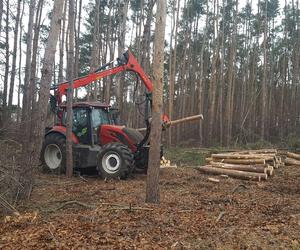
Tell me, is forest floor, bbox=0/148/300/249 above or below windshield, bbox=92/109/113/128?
below

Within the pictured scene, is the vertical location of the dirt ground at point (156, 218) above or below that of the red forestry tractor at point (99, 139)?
below

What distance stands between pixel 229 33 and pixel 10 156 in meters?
32.1

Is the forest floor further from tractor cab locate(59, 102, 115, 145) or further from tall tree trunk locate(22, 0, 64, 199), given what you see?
tractor cab locate(59, 102, 115, 145)

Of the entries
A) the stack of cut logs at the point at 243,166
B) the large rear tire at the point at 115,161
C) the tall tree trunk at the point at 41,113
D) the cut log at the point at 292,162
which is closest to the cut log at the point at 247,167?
the stack of cut logs at the point at 243,166

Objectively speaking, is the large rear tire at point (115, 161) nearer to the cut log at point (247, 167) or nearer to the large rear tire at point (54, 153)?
the large rear tire at point (54, 153)

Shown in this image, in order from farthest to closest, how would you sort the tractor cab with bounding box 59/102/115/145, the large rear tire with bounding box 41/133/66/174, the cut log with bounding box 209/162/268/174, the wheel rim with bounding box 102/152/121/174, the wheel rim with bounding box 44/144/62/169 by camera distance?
the wheel rim with bounding box 44/144/62/169 < the cut log with bounding box 209/162/268/174 < the large rear tire with bounding box 41/133/66/174 < the tractor cab with bounding box 59/102/115/145 < the wheel rim with bounding box 102/152/121/174

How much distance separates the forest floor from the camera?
5.29 metres

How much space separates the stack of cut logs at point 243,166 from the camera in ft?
39.9

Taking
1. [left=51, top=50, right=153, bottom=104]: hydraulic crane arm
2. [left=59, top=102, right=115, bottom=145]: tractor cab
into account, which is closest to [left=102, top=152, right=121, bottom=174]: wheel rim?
[left=59, top=102, right=115, bottom=145]: tractor cab

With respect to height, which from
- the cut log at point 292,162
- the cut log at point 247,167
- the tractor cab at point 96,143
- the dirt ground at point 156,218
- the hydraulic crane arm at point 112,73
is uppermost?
the hydraulic crane arm at point 112,73

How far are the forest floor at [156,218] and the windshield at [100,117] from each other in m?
2.11

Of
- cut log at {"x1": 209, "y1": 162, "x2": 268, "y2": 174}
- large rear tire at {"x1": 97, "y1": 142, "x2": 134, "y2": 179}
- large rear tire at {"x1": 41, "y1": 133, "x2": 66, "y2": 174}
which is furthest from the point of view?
cut log at {"x1": 209, "y1": 162, "x2": 268, "y2": 174}

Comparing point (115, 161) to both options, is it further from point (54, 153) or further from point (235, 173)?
point (235, 173)

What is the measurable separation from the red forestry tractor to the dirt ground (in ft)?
2.72
